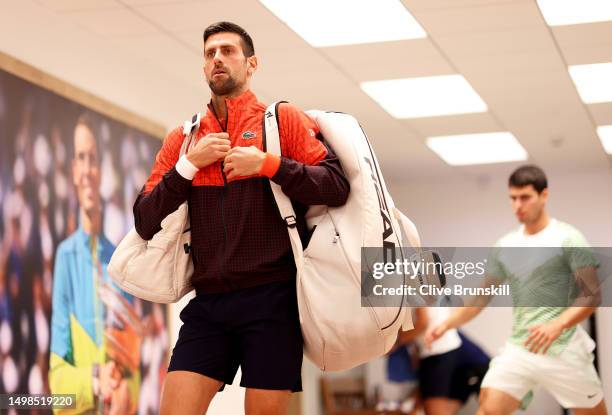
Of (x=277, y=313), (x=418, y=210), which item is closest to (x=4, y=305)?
(x=277, y=313)

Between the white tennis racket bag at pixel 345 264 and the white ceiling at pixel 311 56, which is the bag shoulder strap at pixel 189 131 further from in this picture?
the white ceiling at pixel 311 56

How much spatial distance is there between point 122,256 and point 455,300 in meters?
1.55

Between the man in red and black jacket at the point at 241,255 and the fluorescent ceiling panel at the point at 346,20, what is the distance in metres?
2.84

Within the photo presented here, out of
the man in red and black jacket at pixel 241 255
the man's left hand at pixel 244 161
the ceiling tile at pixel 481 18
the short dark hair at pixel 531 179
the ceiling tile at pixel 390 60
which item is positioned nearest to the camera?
the man's left hand at pixel 244 161

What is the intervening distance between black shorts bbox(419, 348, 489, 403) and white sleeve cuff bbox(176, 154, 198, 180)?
200 inches

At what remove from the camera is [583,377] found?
15.8 ft

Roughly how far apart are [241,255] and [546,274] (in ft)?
8.57

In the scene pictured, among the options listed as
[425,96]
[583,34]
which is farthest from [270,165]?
[425,96]

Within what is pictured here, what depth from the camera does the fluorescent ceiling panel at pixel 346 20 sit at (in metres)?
5.51

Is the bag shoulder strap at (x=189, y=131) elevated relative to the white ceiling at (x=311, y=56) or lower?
lower

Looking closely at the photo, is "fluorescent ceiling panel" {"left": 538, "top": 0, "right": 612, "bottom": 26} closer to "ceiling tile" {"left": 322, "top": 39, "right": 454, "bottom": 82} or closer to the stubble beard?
"ceiling tile" {"left": 322, "top": 39, "right": 454, "bottom": 82}

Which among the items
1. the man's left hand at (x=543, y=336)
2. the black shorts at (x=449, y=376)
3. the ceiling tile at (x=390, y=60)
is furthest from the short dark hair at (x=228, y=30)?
the black shorts at (x=449, y=376)

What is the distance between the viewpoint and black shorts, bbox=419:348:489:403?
7.35 m

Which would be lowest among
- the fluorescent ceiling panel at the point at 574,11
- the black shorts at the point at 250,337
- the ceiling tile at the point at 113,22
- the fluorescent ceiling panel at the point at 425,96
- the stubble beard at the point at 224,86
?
the black shorts at the point at 250,337
